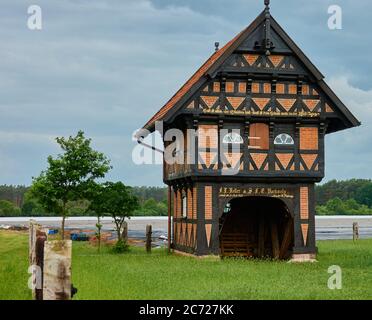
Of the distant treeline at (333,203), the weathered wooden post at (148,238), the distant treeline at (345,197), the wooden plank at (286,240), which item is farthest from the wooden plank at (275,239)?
the distant treeline at (345,197)

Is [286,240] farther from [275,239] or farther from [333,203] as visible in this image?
[333,203]

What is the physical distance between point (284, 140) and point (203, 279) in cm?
1022

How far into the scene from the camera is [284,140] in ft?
93.4

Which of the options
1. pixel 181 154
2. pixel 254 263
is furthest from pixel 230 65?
pixel 254 263

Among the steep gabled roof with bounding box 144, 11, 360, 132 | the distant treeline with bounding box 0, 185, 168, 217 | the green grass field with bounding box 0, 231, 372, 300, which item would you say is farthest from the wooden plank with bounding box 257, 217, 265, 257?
the distant treeline with bounding box 0, 185, 168, 217

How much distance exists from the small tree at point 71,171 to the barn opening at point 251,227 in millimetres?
10203

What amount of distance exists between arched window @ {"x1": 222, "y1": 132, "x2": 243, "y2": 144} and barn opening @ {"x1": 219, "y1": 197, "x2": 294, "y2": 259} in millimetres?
4310

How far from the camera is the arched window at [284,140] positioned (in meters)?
28.4

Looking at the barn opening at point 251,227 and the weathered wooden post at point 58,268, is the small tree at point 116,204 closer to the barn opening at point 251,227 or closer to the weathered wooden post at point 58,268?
the barn opening at point 251,227

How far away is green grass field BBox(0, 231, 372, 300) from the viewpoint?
16497mm

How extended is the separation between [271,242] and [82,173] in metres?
13.1

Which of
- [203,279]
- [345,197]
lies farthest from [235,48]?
[345,197]

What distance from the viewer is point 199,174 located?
2705 centimetres

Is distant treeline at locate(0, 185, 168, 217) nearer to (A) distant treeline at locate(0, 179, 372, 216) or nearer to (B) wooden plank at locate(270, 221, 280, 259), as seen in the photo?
(A) distant treeline at locate(0, 179, 372, 216)
